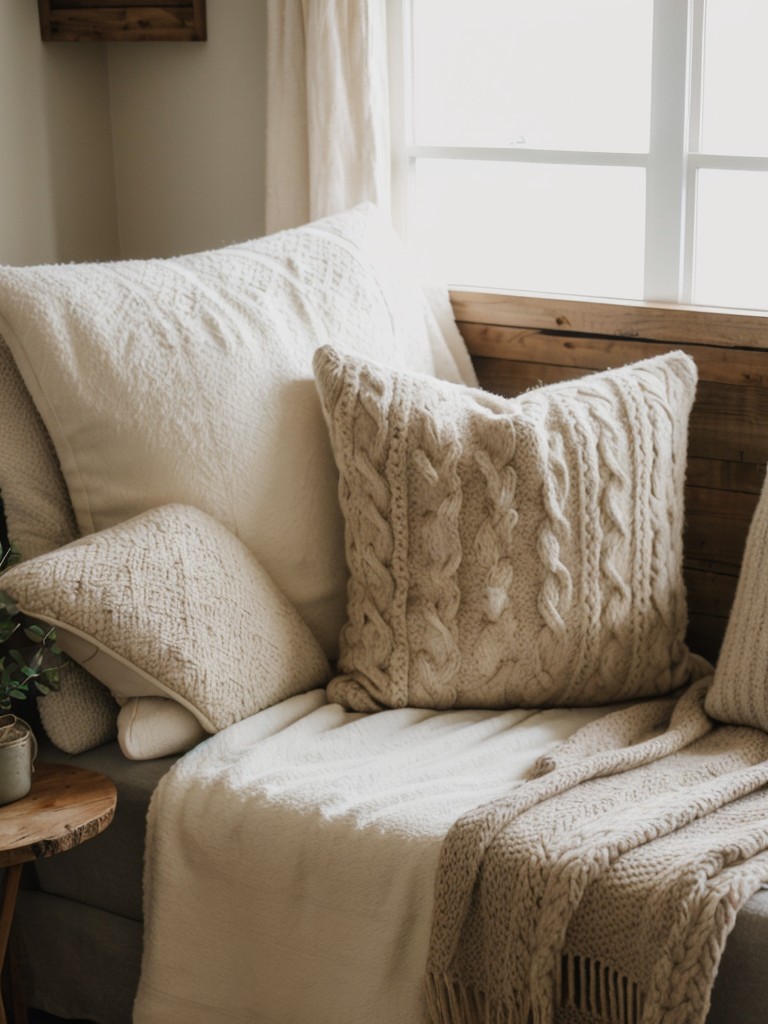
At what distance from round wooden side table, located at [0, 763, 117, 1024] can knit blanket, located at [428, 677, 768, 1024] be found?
15.6 inches

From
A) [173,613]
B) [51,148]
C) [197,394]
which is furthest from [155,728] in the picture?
[51,148]

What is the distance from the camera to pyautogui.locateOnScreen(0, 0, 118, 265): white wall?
92.0 inches

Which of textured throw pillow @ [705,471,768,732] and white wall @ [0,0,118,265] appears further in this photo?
white wall @ [0,0,118,265]

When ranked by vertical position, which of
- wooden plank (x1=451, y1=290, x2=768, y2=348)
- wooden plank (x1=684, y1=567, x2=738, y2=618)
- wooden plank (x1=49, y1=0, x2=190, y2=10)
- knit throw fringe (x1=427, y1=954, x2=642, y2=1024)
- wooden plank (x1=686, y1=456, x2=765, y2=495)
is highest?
wooden plank (x1=49, y1=0, x2=190, y2=10)

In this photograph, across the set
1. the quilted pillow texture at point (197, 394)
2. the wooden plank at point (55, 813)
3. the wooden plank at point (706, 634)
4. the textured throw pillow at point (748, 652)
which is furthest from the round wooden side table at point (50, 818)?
the wooden plank at point (706, 634)

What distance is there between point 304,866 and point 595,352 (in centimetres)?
103

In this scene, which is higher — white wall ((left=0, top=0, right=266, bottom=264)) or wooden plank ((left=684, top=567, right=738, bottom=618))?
white wall ((left=0, top=0, right=266, bottom=264))

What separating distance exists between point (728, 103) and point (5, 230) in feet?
4.29

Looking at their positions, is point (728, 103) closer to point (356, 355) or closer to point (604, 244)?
point (604, 244)

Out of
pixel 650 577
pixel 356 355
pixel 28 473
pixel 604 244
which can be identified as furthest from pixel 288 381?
pixel 604 244

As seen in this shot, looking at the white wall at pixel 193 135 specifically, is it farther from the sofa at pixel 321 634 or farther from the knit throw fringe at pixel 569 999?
the knit throw fringe at pixel 569 999

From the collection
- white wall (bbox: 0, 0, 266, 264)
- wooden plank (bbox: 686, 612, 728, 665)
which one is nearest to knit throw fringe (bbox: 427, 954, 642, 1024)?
wooden plank (bbox: 686, 612, 728, 665)

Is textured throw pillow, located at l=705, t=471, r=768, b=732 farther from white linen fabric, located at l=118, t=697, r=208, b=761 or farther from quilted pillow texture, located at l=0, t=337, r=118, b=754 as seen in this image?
quilted pillow texture, located at l=0, t=337, r=118, b=754

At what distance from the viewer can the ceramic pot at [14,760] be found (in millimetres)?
1417
